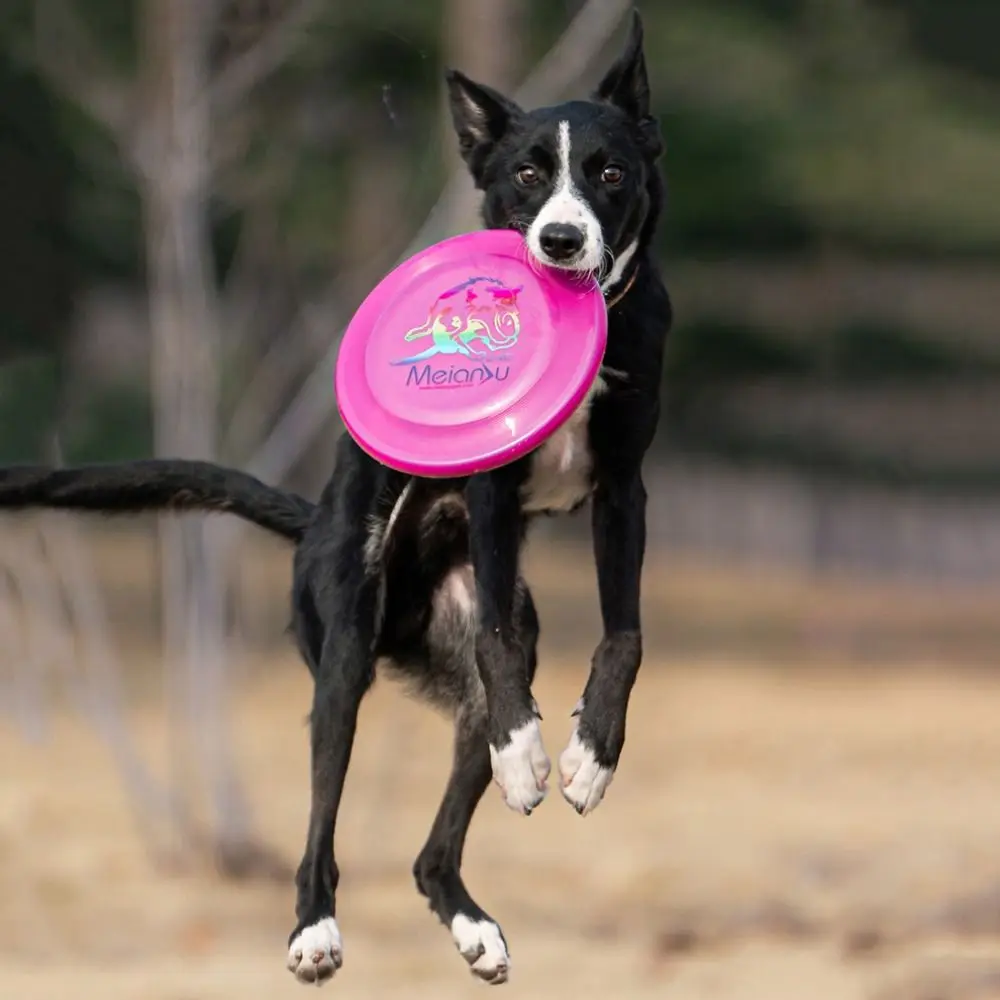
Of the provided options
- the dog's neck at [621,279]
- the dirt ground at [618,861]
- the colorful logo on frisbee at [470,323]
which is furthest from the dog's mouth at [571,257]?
the dirt ground at [618,861]

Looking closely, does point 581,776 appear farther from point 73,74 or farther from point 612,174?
point 73,74

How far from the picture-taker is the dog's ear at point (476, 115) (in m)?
3.99

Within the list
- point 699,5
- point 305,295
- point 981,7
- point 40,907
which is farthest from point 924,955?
point 981,7

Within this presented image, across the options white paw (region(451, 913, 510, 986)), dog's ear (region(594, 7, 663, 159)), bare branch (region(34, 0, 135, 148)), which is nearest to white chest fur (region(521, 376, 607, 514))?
dog's ear (region(594, 7, 663, 159))

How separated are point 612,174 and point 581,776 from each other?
46.6 inches

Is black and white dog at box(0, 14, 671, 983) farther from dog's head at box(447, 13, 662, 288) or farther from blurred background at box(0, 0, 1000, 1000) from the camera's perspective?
blurred background at box(0, 0, 1000, 1000)

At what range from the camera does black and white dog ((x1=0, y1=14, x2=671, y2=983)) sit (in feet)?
12.4

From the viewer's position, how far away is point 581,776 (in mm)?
3680

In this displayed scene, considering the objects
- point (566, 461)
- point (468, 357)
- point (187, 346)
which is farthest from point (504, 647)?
point (187, 346)

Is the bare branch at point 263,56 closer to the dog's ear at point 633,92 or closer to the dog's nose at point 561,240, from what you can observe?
the dog's ear at point 633,92

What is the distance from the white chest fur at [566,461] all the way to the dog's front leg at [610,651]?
0.18ft

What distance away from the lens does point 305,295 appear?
44.5ft

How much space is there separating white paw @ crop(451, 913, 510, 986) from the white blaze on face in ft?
4.79

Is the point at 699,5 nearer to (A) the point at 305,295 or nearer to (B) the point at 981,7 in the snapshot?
(B) the point at 981,7
